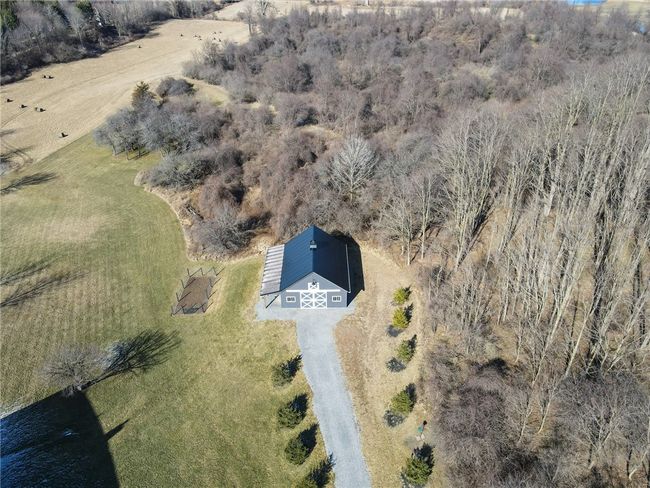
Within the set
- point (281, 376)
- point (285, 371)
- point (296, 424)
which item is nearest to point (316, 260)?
point (285, 371)

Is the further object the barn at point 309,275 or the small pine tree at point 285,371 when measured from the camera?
the barn at point 309,275

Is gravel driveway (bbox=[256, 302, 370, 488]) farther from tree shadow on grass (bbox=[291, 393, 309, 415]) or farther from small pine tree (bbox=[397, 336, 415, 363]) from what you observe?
small pine tree (bbox=[397, 336, 415, 363])

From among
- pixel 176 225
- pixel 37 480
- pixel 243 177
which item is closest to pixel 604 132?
pixel 243 177

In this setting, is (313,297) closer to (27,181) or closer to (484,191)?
(484,191)

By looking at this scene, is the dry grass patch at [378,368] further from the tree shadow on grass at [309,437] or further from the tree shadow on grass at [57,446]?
the tree shadow on grass at [57,446]

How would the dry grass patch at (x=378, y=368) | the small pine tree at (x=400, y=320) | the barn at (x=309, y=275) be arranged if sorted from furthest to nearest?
the barn at (x=309, y=275) → the small pine tree at (x=400, y=320) → the dry grass patch at (x=378, y=368)

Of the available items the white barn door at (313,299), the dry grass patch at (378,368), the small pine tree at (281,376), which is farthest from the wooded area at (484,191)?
the small pine tree at (281,376)

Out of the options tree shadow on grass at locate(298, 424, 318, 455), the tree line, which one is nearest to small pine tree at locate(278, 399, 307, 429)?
tree shadow on grass at locate(298, 424, 318, 455)
